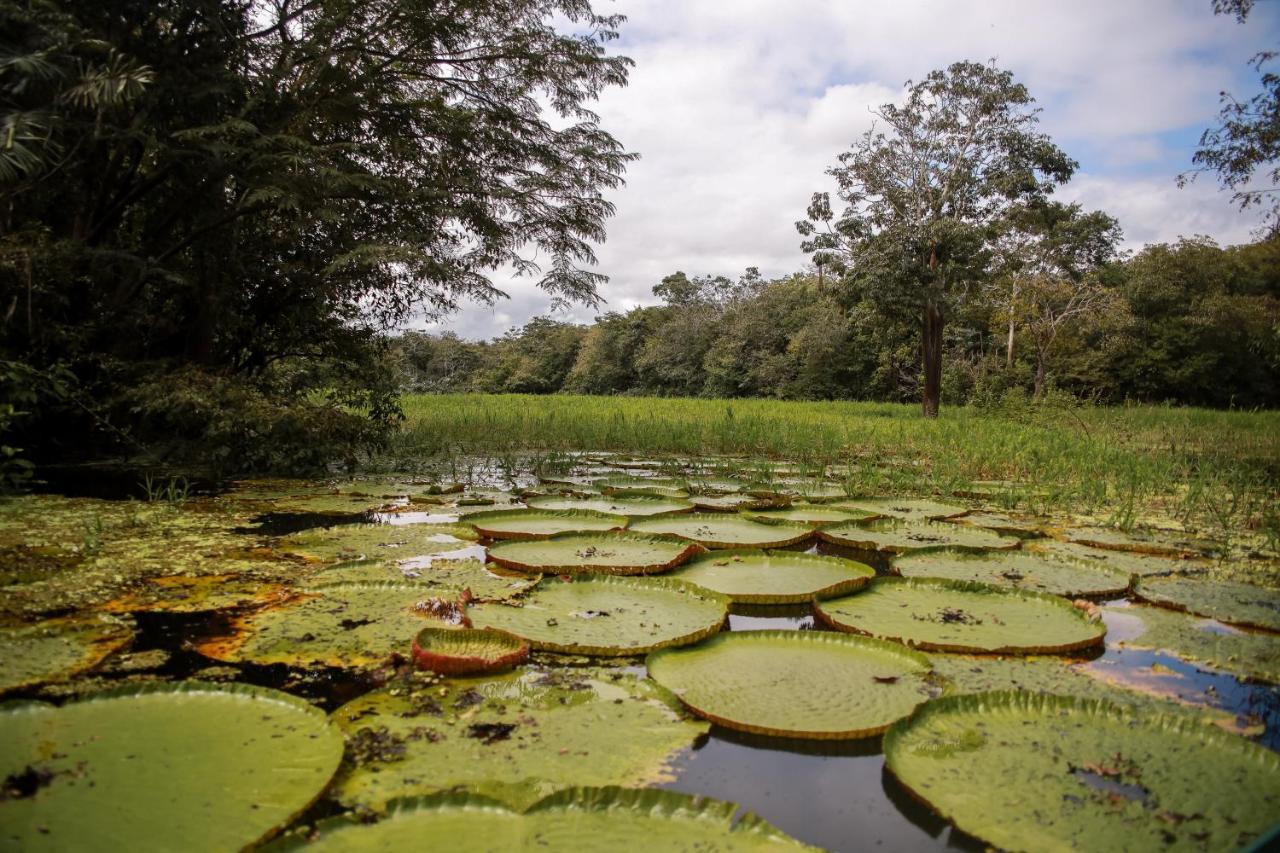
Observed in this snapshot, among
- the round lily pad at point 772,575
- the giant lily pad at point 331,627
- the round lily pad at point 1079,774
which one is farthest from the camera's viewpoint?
the round lily pad at point 772,575

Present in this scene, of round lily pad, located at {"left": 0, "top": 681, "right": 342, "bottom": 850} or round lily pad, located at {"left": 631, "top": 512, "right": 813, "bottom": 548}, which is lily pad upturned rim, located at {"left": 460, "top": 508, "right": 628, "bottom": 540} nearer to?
round lily pad, located at {"left": 631, "top": 512, "right": 813, "bottom": 548}

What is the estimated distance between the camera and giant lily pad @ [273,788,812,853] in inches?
52.7

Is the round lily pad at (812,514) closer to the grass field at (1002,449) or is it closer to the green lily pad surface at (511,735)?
the grass field at (1002,449)

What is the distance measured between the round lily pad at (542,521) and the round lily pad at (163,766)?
2.23 m

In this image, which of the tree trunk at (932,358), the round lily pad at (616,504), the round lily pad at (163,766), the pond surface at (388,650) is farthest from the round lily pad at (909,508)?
the tree trunk at (932,358)

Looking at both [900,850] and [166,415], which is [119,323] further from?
[900,850]

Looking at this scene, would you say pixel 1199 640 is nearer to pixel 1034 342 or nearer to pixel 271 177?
pixel 271 177

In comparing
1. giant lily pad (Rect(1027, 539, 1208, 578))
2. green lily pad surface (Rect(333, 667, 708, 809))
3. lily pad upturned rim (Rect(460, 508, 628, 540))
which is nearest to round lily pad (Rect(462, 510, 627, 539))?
lily pad upturned rim (Rect(460, 508, 628, 540))

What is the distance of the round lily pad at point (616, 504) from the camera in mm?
4867

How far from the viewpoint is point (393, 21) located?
732 cm

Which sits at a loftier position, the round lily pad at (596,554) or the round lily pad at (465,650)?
the round lily pad at (596,554)

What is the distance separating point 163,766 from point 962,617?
2618mm

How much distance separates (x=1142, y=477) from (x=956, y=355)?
24308 mm

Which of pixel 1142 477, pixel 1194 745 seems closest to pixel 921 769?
pixel 1194 745
